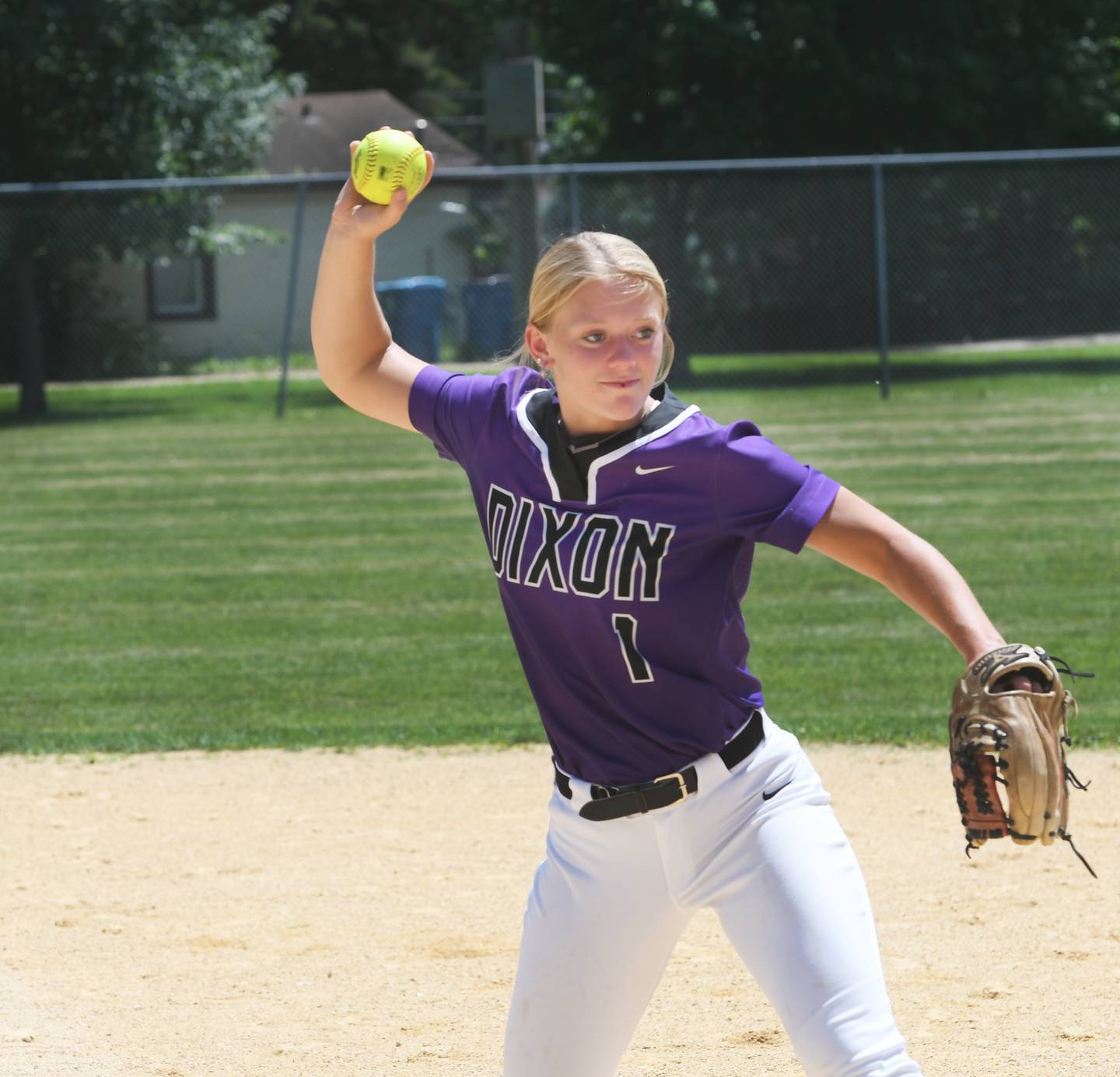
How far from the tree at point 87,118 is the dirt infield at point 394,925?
536 inches

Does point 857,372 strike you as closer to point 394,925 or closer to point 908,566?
point 394,925

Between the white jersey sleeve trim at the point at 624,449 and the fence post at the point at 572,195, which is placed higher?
the fence post at the point at 572,195

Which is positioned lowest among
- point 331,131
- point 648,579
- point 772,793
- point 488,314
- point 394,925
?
point 394,925

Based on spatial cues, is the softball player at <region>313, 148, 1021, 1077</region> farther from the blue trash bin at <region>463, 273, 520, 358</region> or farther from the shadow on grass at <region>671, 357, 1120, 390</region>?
the blue trash bin at <region>463, 273, 520, 358</region>

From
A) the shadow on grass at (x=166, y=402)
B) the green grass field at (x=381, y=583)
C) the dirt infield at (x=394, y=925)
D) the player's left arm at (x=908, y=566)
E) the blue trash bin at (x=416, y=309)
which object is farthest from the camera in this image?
the blue trash bin at (x=416, y=309)

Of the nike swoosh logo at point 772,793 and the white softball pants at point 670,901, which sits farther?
the nike swoosh logo at point 772,793

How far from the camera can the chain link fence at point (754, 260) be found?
783 inches

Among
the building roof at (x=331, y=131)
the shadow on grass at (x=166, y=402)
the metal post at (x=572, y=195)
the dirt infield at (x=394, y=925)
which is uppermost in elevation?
the building roof at (x=331, y=131)

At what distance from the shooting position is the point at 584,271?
2861mm

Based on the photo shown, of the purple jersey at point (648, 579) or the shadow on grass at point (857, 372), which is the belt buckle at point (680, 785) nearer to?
the purple jersey at point (648, 579)

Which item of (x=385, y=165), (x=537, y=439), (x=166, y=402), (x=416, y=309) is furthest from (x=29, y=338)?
(x=537, y=439)

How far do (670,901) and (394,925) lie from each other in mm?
2378

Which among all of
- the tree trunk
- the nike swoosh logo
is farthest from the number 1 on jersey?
the tree trunk

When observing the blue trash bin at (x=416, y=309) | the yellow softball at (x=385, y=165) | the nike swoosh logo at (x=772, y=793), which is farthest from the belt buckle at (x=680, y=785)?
the blue trash bin at (x=416, y=309)
